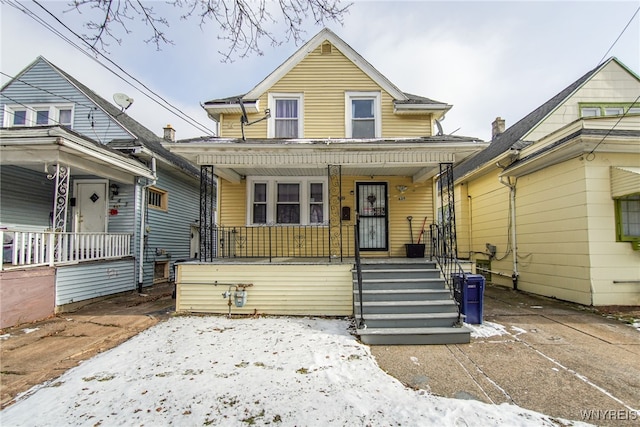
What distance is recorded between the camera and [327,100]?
8766 mm

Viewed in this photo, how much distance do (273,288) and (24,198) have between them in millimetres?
7781

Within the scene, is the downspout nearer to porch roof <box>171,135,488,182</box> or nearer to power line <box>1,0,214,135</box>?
power line <box>1,0,214,135</box>

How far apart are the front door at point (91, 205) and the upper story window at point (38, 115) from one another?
2.30m

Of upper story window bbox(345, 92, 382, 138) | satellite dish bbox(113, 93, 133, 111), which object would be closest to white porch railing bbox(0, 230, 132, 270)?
satellite dish bbox(113, 93, 133, 111)

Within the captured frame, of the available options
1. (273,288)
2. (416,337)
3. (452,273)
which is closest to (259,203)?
(273,288)

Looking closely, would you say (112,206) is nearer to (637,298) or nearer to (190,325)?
(190,325)

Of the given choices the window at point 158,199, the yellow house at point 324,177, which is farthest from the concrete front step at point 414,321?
the window at point 158,199

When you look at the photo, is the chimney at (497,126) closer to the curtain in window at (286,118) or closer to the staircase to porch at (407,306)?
the curtain in window at (286,118)

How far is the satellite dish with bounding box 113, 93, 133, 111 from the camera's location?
31.2 ft

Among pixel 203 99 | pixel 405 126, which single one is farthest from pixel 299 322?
pixel 203 99

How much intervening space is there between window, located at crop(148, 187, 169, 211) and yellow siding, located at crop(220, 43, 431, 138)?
3.44 m

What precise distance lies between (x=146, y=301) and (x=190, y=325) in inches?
111

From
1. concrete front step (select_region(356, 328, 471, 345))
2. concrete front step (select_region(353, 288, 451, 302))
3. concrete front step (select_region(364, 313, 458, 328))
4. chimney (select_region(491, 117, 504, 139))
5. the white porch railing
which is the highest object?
chimney (select_region(491, 117, 504, 139))

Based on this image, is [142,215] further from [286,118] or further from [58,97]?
[286,118]
